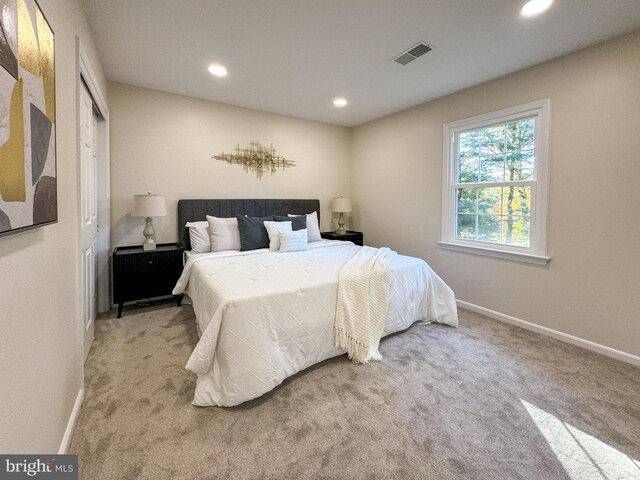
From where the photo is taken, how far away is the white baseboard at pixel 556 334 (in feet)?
7.55

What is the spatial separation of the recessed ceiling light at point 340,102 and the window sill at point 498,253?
2.18m

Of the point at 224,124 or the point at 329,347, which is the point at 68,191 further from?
the point at 224,124

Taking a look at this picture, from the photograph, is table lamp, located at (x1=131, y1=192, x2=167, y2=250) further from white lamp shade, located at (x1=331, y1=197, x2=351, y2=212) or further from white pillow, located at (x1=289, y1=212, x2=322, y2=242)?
white lamp shade, located at (x1=331, y1=197, x2=351, y2=212)

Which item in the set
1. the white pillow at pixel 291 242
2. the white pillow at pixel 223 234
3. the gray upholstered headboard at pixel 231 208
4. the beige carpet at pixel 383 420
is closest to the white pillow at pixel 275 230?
the white pillow at pixel 291 242

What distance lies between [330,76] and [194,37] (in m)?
1.31

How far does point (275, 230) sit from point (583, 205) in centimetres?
294

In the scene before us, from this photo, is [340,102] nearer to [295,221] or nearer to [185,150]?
[295,221]

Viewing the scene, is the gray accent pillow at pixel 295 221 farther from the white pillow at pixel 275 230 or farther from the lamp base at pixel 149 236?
the lamp base at pixel 149 236

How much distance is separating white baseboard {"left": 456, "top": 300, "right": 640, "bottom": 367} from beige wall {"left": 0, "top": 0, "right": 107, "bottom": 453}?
3.58 meters

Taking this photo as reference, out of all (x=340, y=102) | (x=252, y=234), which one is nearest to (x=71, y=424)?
(x=252, y=234)

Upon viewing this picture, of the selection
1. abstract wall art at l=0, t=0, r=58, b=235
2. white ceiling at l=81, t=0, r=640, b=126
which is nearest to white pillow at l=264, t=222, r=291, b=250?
white ceiling at l=81, t=0, r=640, b=126

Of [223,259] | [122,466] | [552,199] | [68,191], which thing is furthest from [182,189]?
[552,199]

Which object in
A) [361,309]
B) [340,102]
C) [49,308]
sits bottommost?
[361,309]

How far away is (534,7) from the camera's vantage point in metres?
1.95
